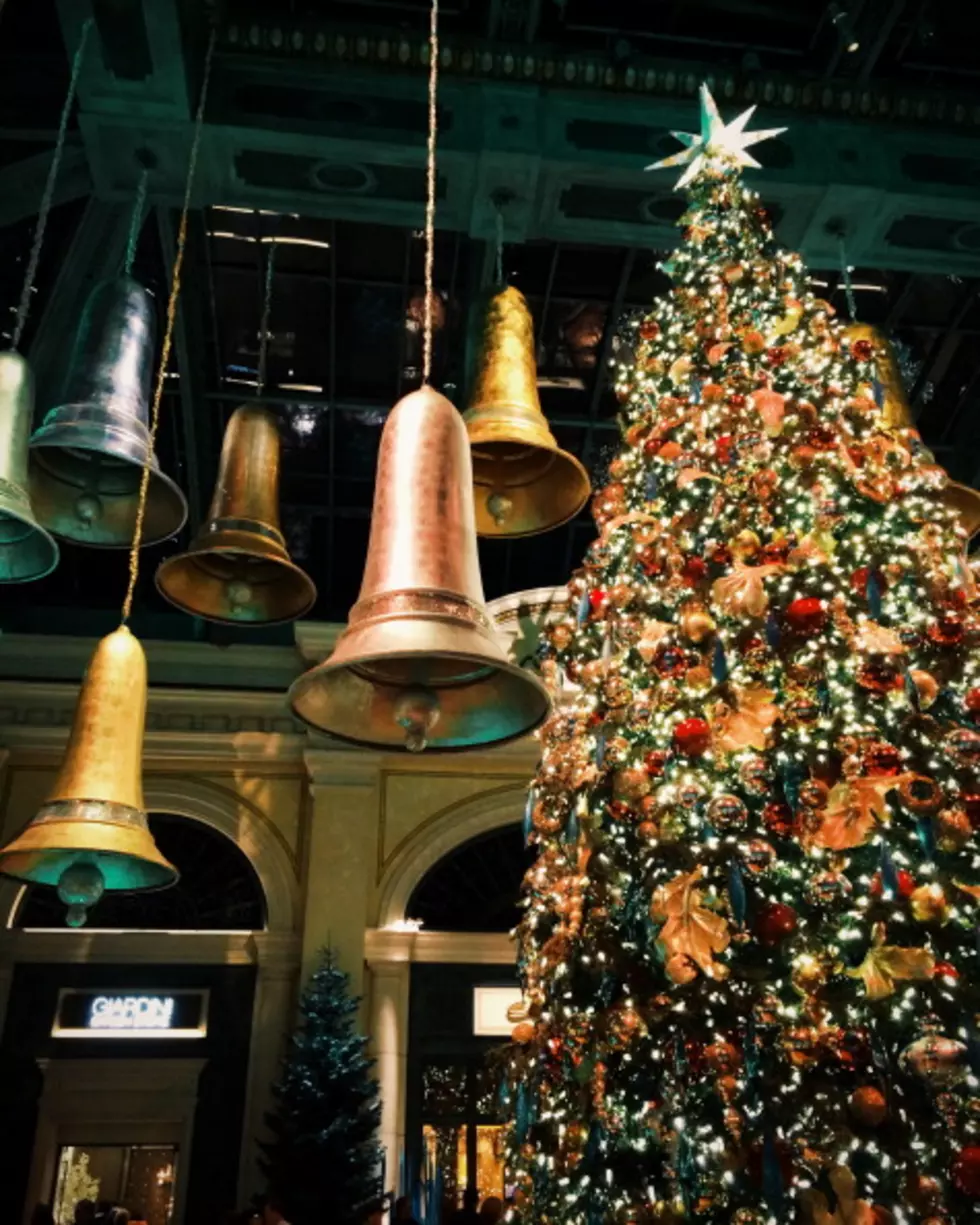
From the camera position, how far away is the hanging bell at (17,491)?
11.4ft

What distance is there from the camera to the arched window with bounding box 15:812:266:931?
10.9 meters

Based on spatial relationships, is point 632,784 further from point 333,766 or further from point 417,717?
point 333,766

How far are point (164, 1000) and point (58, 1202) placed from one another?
281 centimetres

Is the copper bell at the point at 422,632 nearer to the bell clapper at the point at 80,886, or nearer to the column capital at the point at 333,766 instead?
the bell clapper at the point at 80,886

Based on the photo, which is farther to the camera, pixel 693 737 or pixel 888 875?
pixel 693 737

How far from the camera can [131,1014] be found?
10406 millimetres

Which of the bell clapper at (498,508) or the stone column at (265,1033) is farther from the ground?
the bell clapper at (498,508)

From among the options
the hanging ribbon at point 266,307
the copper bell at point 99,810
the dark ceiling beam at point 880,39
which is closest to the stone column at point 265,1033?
the hanging ribbon at point 266,307

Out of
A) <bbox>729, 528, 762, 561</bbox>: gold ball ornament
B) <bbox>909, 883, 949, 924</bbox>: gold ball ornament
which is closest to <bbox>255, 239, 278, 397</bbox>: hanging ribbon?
<bbox>729, 528, 762, 561</bbox>: gold ball ornament

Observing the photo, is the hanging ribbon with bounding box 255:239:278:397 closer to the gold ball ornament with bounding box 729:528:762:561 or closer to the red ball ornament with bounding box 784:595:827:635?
the gold ball ornament with bounding box 729:528:762:561

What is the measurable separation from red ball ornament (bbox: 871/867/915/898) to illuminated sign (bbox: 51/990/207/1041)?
31.5 feet

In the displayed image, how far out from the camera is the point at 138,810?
3.24 metres

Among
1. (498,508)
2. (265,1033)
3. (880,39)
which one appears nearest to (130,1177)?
(265,1033)

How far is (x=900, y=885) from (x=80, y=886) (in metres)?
2.46
